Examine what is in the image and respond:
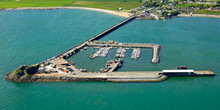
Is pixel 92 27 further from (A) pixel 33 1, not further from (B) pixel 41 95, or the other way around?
(A) pixel 33 1

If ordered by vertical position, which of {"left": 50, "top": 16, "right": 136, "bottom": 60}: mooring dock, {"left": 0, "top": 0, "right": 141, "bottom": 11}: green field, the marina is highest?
{"left": 0, "top": 0, "right": 141, "bottom": 11}: green field

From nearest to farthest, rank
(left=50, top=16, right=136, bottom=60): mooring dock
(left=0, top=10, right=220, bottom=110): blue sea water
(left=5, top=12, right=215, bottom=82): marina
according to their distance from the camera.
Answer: (left=0, top=10, right=220, bottom=110): blue sea water → (left=5, top=12, right=215, bottom=82): marina → (left=50, top=16, right=136, bottom=60): mooring dock

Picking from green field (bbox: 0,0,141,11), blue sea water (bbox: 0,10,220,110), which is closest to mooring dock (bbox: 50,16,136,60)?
blue sea water (bbox: 0,10,220,110)

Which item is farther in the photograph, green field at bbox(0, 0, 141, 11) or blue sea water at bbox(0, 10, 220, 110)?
green field at bbox(0, 0, 141, 11)

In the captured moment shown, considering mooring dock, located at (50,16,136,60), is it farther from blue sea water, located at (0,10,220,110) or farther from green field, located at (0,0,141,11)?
green field, located at (0,0,141,11)

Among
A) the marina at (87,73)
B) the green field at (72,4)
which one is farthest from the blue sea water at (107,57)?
the green field at (72,4)

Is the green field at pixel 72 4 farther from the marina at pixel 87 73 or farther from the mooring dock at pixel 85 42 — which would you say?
the marina at pixel 87 73

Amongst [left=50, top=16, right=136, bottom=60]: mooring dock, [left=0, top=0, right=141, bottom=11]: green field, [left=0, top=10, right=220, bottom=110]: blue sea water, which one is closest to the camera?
[left=0, top=10, right=220, bottom=110]: blue sea water

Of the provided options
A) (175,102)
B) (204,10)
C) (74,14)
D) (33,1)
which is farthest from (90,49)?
(33,1)

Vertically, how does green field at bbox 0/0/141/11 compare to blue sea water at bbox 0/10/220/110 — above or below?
above
